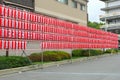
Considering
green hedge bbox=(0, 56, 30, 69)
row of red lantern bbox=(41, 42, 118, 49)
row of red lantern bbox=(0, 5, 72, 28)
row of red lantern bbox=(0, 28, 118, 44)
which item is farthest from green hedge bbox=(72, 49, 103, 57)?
green hedge bbox=(0, 56, 30, 69)

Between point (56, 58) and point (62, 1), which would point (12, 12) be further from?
point (62, 1)

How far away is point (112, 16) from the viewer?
10156cm

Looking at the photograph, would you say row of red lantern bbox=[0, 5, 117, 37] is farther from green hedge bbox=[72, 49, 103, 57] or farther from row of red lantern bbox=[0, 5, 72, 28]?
green hedge bbox=[72, 49, 103, 57]

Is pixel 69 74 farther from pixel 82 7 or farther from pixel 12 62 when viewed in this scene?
pixel 82 7

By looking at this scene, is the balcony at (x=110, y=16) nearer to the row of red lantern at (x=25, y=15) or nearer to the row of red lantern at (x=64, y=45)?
the row of red lantern at (x=64, y=45)

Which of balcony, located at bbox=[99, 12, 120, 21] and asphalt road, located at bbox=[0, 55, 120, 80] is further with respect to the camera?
balcony, located at bbox=[99, 12, 120, 21]

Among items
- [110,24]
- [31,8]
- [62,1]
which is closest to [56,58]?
[31,8]

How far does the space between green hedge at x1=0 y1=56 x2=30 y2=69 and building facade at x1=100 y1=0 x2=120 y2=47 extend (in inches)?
3119

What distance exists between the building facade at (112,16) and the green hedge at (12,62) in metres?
79.2

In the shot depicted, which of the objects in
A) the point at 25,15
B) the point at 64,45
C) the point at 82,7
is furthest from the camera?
the point at 82,7

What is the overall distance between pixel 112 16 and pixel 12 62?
274 ft

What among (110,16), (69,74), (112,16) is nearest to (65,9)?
(69,74)

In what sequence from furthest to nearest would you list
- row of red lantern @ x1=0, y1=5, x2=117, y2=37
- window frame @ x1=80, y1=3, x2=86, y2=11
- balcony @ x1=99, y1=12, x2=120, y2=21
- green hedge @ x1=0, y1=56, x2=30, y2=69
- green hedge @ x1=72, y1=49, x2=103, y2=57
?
balcony @ x1=99, y1=12, x2=120, y2=21 → window frame @ x1=80, y1=3, x2=86, y2=11 → green hedge @ x1=72, y1=49, x2=103, y2=57 → row of red lantern @ x1=0, y1=5, x2=117, y2=37 → green hedge @ x1=0, y1=56, x2=30, y2=69

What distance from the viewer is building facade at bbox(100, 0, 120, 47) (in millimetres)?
100350
